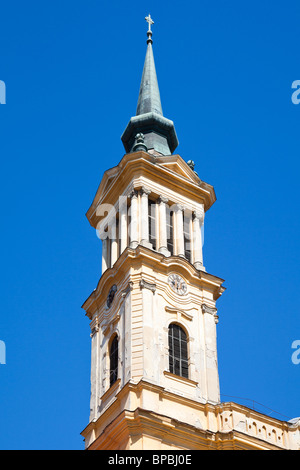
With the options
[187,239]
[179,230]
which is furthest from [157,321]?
[187,239]

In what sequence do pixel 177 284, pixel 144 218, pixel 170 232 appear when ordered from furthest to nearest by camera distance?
1. pixel 170 232
2. pixel 144 218
3. pixel 177 284

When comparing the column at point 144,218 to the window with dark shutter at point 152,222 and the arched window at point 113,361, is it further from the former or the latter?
the arched window at point 113,361

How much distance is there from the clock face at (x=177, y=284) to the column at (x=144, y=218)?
6.22ft

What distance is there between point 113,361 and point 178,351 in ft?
9.96

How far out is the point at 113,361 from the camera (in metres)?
44.2

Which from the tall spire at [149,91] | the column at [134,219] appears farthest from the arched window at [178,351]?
the tall spire at [149,91]

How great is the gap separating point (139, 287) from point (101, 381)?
461cm

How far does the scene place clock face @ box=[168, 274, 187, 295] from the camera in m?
45.3

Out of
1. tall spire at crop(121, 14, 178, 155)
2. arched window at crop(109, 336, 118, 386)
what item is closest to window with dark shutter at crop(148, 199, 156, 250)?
tall spire at crop(121, 14, 178, 155)

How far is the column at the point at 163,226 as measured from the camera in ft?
154

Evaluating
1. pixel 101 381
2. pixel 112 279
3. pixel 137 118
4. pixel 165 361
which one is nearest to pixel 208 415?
pixel 165 361

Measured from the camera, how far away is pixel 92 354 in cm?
4619

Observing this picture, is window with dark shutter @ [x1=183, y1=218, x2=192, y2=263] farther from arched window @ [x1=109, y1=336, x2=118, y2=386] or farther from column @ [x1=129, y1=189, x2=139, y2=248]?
arched window @ [x1=109, y1=336, x2=118, y2=386]

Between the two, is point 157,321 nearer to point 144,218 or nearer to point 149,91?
point 144,218
